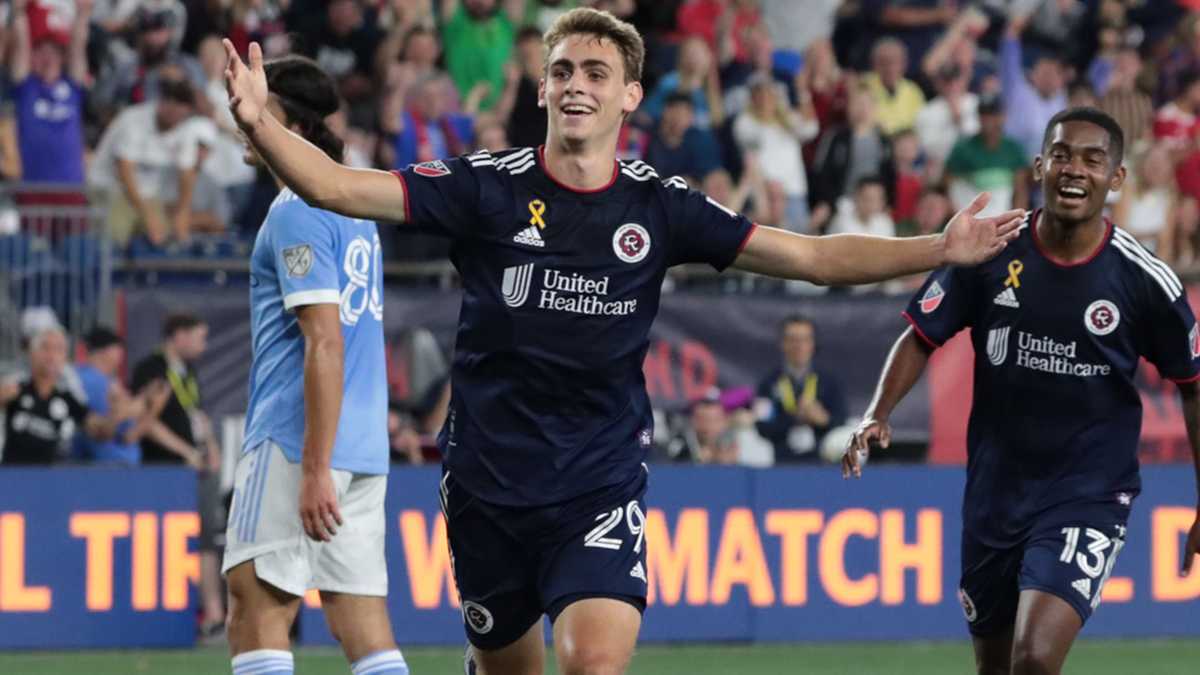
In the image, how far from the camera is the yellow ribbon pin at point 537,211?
6203 mm

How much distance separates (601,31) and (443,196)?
2.23 feet

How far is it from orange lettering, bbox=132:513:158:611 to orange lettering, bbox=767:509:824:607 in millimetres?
3567

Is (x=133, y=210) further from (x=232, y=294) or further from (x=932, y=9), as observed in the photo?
(x=932, y=9)

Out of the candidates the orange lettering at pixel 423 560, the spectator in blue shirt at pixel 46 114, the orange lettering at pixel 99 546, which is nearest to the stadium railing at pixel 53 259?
the spectator in blue shirt at pixel 46 114

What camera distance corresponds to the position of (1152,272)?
750cm

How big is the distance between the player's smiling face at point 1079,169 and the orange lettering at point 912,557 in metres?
5.58

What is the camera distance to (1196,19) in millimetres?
19031

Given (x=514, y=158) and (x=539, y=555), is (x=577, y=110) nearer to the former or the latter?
(x=514, y=158)

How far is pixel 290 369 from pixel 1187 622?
25.3 feet

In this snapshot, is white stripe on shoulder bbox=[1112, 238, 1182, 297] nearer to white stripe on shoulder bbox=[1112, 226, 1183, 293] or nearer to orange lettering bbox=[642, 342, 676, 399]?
white stripe on shoulder bbox=[1112, 226, 1183, 293]

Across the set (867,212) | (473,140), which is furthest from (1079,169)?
(473,140)

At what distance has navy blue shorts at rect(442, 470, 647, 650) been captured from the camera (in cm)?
613

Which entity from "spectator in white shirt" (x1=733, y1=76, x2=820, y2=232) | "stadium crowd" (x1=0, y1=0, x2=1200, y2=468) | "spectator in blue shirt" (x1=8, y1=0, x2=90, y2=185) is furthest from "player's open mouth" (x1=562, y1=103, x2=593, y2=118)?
"spectator in white shirt" (x1=733, y1=76, x2=820, y2=232)

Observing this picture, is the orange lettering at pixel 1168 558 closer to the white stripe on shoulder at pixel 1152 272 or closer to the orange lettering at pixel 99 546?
the white stripe on shoulder at pixel 1152 272
